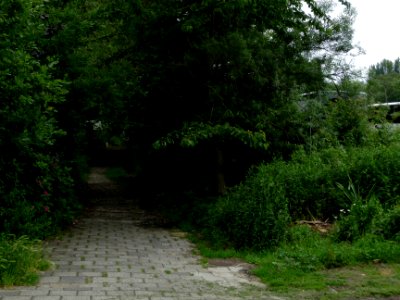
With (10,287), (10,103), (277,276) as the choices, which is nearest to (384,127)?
(277,276)

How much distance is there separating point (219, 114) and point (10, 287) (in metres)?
6.26

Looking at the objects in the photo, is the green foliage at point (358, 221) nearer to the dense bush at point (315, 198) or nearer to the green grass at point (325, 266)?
the dense bush at point (315, 198)

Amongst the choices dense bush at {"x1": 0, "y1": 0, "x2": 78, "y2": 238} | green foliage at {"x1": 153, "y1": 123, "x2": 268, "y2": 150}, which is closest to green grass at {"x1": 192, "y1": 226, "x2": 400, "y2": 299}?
green foliage at {"x1": 153, "y1": 123, "x2": 268, "y2": 150}

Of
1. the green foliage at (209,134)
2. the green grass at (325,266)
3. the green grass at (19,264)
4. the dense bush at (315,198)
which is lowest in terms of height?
the green grass at (325,266)

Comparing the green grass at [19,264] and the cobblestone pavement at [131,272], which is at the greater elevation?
the green grass at [19,264]

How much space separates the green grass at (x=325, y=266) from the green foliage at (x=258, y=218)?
9.5 inches

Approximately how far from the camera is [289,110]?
1219cm

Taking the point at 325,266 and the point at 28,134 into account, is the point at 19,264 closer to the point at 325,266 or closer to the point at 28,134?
the point at 28,134

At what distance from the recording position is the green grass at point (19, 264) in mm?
6543

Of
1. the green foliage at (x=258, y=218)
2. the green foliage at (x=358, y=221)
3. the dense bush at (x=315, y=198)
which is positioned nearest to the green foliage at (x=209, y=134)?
the dense bush at (x=315, y=198)

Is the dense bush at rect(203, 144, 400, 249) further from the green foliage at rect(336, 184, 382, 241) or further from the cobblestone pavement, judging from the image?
the cobblestone pavement

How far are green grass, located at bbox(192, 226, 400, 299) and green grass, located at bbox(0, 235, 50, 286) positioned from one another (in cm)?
286

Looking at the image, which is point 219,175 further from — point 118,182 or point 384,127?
point 118,182

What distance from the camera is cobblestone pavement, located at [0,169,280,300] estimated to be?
6242 millimetres
